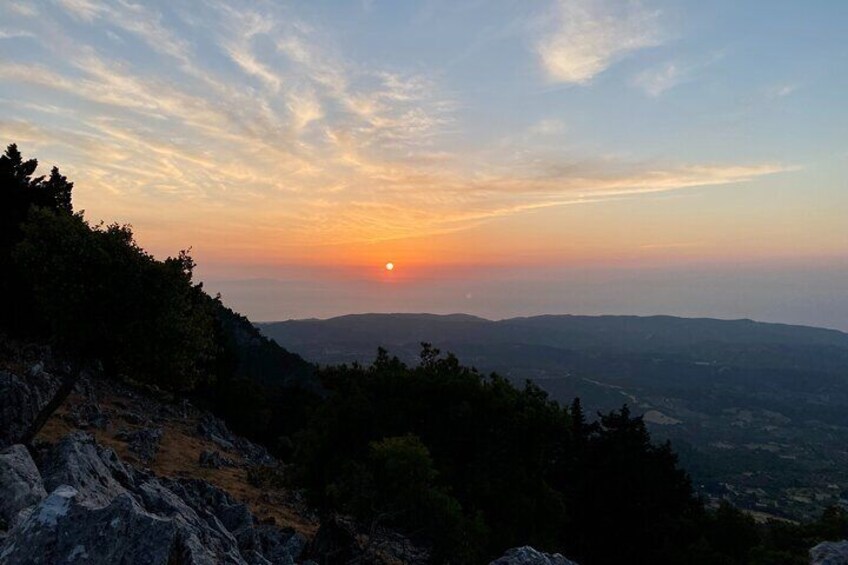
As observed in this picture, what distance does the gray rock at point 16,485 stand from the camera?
1344 cm

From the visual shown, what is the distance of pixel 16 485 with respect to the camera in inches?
559

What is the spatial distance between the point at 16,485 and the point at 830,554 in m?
32.2

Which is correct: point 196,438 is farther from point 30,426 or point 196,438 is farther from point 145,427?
point 30,426

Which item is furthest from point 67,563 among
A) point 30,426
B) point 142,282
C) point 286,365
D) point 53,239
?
point 286,365

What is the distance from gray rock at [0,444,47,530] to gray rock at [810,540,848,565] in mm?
30784

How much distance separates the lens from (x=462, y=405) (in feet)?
98.8

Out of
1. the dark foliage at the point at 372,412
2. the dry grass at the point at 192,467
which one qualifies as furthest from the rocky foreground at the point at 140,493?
the dark foliage at the point at 372,412

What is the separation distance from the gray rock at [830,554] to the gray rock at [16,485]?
101ft

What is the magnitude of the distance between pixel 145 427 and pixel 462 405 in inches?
1092

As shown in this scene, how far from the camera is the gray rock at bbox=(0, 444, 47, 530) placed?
529 inches

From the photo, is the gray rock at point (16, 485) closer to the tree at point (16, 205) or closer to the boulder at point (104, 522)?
the boulder at point (104, 522)

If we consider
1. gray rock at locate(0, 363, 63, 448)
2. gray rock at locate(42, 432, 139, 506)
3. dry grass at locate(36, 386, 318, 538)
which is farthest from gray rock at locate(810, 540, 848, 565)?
gray rock at locate(0, 363, 63, 448)

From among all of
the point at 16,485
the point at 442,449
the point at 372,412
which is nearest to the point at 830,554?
the point at 442,449

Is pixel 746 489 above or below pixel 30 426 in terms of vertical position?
below
